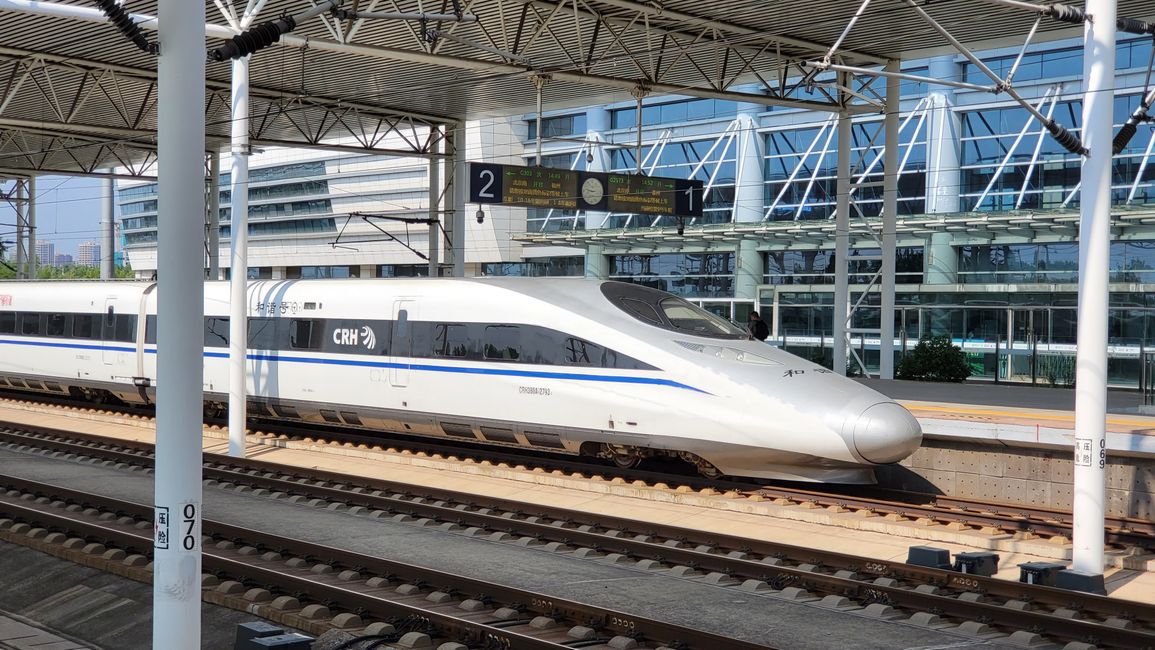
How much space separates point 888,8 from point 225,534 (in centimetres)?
1453

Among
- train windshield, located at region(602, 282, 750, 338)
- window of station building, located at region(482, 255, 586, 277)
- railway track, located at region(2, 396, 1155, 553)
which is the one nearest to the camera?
railway track, located at region(2, 396, 1155, 553)

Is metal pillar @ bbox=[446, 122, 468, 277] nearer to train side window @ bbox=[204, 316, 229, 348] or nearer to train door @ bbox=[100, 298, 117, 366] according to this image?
train door @ bbox=[100, 298, 117, 366]

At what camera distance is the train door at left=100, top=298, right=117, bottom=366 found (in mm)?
19703

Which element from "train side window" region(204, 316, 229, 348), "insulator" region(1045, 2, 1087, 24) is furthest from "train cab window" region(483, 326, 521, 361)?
"insulator" region(1045, 2, 1087, 24)

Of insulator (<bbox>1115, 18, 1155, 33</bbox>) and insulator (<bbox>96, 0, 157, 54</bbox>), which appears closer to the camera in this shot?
insulator (<bbox>96, 0, 157, 54</bbox>)

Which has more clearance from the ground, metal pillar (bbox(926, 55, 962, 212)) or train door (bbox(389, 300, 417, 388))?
metal pillar (bbox(926, 55, 962, 212))

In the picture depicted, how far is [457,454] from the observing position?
1516cm

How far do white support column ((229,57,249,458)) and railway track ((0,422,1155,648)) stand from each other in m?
1.88

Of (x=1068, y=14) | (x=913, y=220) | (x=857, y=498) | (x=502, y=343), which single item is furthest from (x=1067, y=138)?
(x=913, y=220)

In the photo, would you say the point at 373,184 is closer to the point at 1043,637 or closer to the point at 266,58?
the point at 266,58

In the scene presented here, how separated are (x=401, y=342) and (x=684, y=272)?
826 inches

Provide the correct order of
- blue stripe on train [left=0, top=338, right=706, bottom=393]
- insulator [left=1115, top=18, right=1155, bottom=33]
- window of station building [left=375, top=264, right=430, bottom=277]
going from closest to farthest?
insulator [left=1115, top=18, right=1155, bottom=33] → blue stripe on train [left=0, top=338, right=706, bottom=393] → window of station building [left=375, top=264, right=430, bottom=277]

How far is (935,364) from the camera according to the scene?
23438mm

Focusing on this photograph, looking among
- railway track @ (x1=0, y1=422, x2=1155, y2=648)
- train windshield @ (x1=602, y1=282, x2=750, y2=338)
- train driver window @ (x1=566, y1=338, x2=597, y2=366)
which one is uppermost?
train windshield @ (x1=602, y1=282, x2=750, y2=338)
